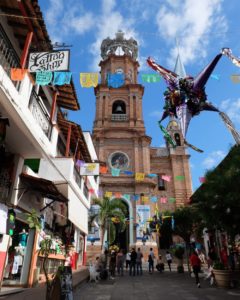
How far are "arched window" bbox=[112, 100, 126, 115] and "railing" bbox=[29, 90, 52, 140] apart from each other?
93.0 feet

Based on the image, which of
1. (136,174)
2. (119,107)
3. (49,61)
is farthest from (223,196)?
(119,107)

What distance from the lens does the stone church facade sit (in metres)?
33.2

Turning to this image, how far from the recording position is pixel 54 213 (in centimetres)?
1372

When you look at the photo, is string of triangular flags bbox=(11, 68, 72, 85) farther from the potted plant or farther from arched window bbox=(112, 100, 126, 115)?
arched window bbox=(112, 100, 126, 115)

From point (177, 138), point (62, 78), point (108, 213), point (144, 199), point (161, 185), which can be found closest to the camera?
point (62, 78)

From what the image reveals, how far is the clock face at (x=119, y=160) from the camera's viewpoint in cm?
3506

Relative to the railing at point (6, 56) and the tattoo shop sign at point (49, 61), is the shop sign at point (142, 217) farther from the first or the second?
the railing at point (6, 56)

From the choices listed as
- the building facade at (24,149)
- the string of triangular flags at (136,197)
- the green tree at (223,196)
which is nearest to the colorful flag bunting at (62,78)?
the building facade at (24,149)

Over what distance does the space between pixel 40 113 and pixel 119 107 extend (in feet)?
97.2

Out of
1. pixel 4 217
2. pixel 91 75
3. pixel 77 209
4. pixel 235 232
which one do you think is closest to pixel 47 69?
pixel 91 75

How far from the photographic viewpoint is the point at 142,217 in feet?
99.9

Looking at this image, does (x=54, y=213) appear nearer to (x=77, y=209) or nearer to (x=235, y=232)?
(x=77, y=209)

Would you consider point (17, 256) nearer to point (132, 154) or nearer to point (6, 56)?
point (6, 56)

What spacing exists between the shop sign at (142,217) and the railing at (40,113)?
2172 cm
